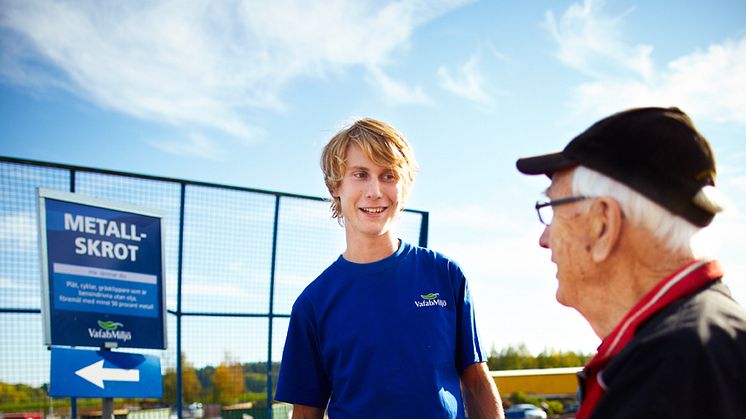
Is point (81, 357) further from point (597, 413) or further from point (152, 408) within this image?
point (597, 413)

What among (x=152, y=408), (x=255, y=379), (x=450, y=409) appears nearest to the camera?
(x=450, y=409)

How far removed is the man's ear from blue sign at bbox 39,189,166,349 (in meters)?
5.11

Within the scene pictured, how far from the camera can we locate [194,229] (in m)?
6.89

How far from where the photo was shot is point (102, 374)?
226 inches

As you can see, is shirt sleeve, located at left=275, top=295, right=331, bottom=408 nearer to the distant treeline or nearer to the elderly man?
the elderly man

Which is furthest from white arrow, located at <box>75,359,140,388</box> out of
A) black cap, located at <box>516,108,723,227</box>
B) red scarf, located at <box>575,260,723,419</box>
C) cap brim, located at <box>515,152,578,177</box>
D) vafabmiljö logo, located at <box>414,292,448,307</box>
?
black cap, located at <box>516,108,723,227</box>

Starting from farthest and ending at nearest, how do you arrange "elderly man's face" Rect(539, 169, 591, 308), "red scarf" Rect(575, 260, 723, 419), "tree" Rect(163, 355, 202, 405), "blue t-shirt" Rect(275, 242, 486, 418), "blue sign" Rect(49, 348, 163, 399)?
"tree" Rect(163, 355, 202, 405) → "blue sign" Rect(49, 348, 163, 399) → "blue t-shirt" Rect(275, 242, 486, 418) → "elderly man's face" Rect(539, 169, 591, 308) → "red scarf" Rect(575, 260, 723, 419)

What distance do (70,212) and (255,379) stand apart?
2508mm

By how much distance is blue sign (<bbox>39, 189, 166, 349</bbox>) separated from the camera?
5.73m

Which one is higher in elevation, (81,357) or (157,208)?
(157,208)

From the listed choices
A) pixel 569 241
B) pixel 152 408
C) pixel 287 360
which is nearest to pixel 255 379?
pixel 152 408

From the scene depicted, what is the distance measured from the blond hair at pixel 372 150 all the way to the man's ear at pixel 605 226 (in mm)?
1507

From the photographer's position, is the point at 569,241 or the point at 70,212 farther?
the point at 70,212

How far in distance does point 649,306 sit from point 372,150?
5.67 ft
